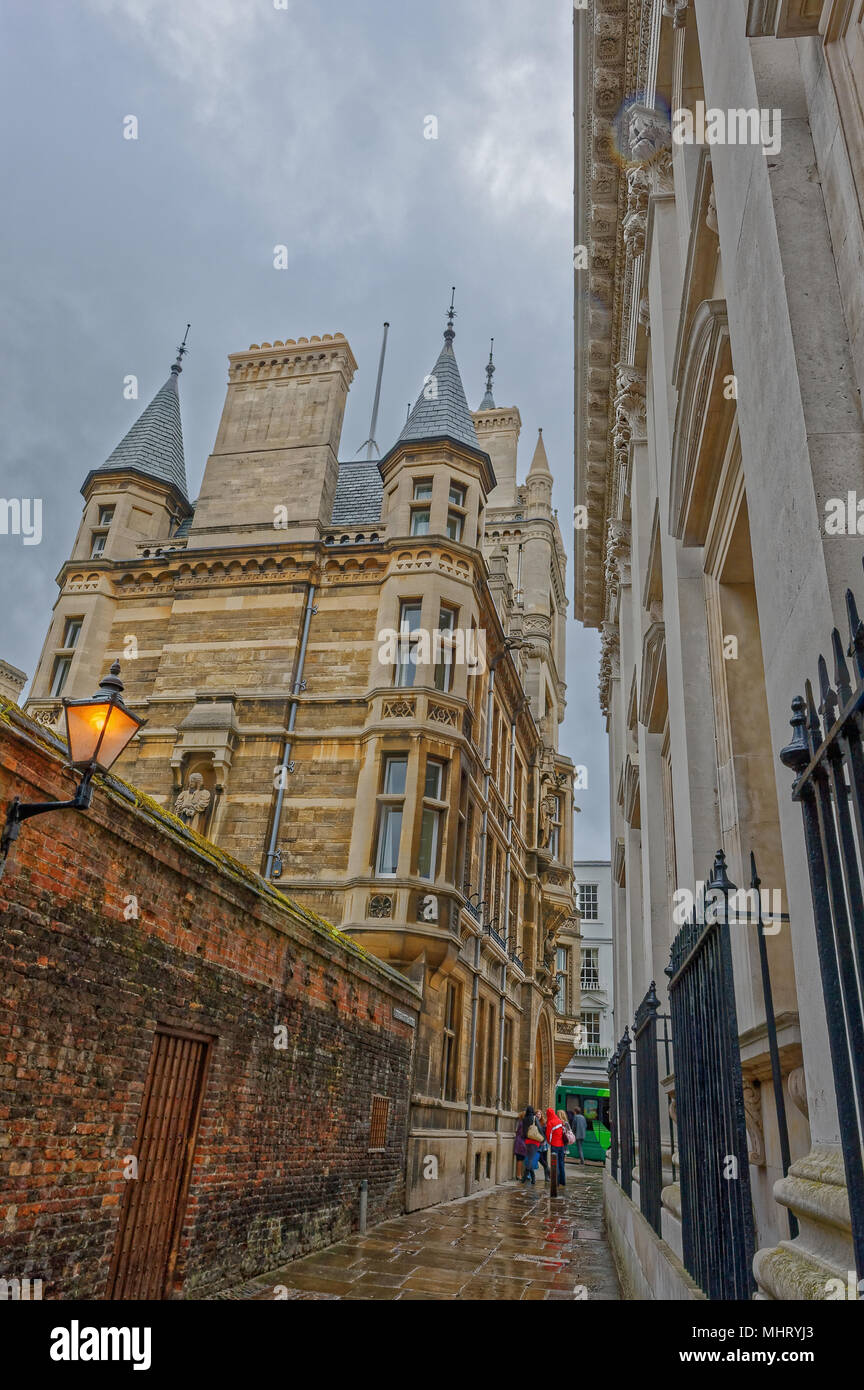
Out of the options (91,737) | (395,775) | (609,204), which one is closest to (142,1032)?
(91,737)

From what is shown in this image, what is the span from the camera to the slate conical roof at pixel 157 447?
2223cm

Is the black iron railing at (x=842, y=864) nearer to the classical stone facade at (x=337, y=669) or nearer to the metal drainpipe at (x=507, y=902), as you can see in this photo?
the classical stone facade at (x=337, y=669)

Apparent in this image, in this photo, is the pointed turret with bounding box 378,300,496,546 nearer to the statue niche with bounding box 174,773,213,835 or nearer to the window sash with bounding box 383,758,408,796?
the window sash with bounding box 383,758,408,796

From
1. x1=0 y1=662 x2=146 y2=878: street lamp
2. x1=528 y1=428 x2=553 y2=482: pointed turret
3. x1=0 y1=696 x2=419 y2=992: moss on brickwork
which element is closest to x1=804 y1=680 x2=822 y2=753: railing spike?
x1=0 y1=662 x2=146 y2=878: street lamp

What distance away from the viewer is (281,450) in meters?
21.6

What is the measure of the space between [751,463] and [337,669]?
589 inches

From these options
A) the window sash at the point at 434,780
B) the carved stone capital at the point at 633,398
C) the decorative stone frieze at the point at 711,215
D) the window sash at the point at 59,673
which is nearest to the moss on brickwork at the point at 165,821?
the decorative stone frieze at the point at 711,215

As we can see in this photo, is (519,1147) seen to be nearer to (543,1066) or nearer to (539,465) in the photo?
(543,1066)

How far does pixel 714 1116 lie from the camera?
324cm

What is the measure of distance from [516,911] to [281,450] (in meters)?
15.9

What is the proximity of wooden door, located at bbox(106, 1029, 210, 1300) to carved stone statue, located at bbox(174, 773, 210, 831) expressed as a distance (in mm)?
10437

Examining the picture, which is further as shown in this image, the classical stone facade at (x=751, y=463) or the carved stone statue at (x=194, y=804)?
the carved stone statue at (x=194, y=804)

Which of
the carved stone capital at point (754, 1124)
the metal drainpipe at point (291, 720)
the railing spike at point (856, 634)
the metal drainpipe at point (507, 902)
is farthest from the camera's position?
the metal drainpipe at point (507, 902)

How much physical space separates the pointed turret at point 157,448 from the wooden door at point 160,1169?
17.9 metres
